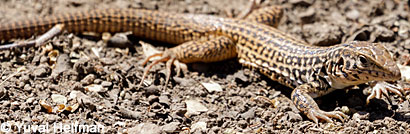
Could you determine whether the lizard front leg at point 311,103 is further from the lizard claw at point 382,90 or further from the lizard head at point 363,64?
the lizard claw at point 382,90

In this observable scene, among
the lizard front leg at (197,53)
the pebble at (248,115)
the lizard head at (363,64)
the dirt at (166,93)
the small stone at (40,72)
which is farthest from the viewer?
the lizard front leg at (197,53)

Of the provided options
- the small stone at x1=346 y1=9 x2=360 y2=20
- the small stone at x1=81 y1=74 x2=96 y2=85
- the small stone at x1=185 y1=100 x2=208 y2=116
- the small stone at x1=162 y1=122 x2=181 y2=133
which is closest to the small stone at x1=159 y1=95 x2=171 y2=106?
the small stone at x1=185 y1=100 x2=208 y2=116

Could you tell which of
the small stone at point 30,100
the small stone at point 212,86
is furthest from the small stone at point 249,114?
the small stone at point 30,100

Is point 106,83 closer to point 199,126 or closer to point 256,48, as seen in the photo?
point 199,126

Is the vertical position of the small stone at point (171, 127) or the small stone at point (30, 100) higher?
the small stone at point (30, 100)

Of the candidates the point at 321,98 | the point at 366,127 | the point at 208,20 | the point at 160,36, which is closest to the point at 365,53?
the point at 366,127

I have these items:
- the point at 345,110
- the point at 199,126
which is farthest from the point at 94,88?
the point at 345,110

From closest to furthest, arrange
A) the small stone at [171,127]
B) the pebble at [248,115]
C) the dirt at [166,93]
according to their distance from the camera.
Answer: the small stone at [171,127], the dirt at [166,93], the pebble at [248,115]
